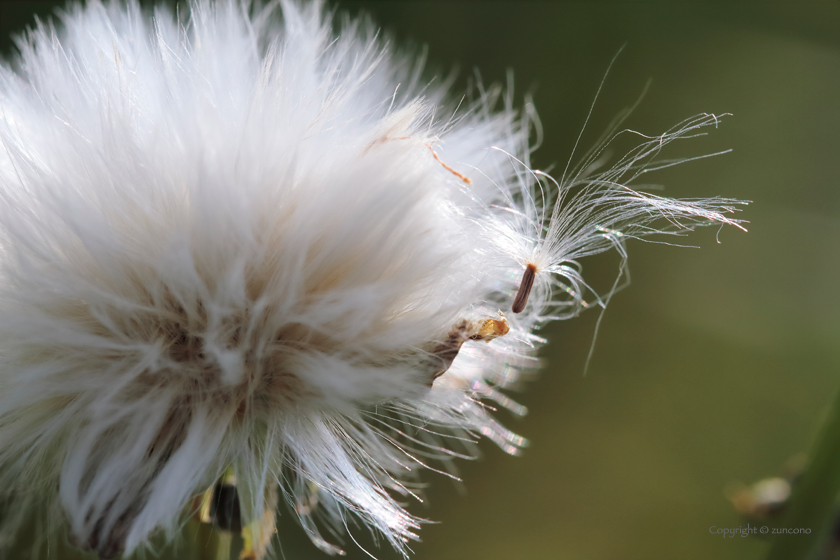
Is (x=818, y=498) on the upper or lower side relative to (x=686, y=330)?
lower

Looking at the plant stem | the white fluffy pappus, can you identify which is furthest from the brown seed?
the plant stem

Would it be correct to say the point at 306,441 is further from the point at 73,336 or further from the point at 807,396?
the point at 807,396

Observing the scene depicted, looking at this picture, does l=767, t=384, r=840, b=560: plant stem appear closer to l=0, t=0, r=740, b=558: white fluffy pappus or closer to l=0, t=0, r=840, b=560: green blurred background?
l=0, t=0, r=740, b=558: white fluffy pappus

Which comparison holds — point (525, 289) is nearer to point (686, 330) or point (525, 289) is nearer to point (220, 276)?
point (220, 276)

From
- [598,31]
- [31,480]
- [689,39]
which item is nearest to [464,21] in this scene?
[598,31]

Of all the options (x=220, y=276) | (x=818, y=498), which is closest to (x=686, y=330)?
(x=818, y=498)

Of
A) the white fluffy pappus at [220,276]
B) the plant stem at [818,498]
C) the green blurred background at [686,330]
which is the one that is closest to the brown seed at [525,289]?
the white fluffy pappus at [220,276]

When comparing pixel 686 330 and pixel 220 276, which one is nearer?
pixel 220 276
